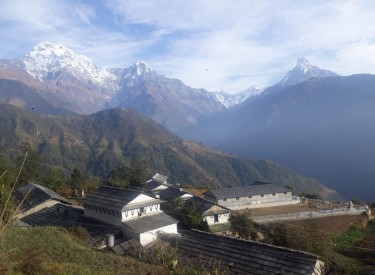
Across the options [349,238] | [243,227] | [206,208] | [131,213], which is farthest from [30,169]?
[349,238]

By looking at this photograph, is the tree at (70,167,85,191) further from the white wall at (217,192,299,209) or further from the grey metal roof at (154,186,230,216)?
the white wall at (217,192,299,209)

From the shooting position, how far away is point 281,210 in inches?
2184

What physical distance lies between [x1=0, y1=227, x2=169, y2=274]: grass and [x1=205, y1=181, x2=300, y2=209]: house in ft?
130

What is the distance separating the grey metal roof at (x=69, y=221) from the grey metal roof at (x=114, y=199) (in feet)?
4.62

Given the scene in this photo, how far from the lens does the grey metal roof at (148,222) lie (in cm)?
2697

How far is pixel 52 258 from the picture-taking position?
14.2 meters

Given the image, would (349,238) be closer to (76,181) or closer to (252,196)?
(252,196)

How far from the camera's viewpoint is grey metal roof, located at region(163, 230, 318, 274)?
15664mm

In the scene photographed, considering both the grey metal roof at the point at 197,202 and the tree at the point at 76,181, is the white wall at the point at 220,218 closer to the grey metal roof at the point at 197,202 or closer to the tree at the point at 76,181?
the grey metal roof at the point at 197,202

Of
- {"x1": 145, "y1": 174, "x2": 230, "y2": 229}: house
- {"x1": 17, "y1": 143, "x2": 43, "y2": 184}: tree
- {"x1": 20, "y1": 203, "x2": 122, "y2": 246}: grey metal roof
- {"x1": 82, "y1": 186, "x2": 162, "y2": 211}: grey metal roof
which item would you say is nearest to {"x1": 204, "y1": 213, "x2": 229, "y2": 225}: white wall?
{"x1": 145, "y1": 174, "x2": 230, "y2": 229}: house

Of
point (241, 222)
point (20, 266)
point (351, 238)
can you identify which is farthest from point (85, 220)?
point (351, 238)

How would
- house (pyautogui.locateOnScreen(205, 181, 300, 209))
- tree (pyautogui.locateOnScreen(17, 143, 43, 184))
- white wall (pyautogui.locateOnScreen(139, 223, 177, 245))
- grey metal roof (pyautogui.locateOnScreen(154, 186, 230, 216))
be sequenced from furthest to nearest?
house (pyautogui.locateOnScreen(205, 181, 300, 209)) → tree (pyautogui.locateOnScreen(17, 143, 43, 184)) → grey metal roof (pyautogui.locateOnScreen(154, 186, 230, 216)) → white wall (pyautogui.locateOnScreen(139, 223, 177, 245))

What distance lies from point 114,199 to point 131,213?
2316mm

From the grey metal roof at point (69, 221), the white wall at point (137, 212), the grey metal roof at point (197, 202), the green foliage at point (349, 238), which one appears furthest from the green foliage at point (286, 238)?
the grey metal roof at point (69, 221)
